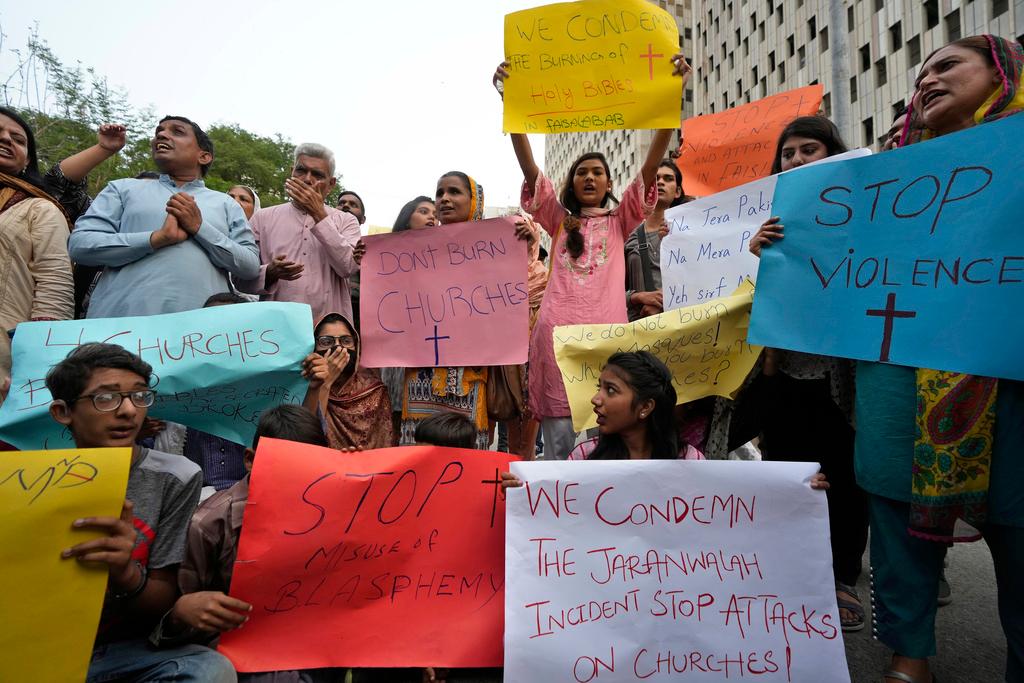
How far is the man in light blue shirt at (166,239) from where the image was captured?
3.34 meters

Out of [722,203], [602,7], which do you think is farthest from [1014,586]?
[602,7]

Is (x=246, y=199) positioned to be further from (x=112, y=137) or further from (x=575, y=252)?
(x=575, y=252)

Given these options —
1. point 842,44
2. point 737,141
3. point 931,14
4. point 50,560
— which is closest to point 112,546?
point 50,560

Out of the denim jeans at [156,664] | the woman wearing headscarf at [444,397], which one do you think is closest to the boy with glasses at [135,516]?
the denim jeans at [156,664]

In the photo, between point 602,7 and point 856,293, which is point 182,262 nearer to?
point 602,7

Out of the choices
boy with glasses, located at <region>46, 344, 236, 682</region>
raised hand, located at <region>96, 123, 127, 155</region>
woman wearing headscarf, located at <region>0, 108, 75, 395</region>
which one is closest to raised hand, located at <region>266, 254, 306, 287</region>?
woman wearing headscarf, located at <region>0, 108, 75, 395</region>

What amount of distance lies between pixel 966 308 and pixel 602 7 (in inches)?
96.5

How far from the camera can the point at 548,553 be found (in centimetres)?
216

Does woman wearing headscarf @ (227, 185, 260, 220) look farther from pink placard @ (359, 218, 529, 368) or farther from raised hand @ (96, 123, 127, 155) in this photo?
pink placard @ (359, 218, 529, 368)

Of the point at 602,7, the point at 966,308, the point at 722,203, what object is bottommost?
the point at 966,308

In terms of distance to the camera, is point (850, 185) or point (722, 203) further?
point (722, 203)

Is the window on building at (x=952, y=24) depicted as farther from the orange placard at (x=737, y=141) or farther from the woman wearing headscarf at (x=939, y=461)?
the woman wearing headscarf at (x=939, y=461)

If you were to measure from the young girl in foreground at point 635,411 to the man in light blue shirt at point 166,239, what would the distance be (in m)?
2.12

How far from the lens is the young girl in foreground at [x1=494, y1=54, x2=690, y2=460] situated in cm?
352
